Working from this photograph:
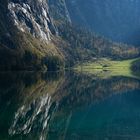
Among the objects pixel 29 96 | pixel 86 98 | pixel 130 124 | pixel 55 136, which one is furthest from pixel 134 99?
pixel 55 136

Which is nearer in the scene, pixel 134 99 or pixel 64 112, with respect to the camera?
pixel 64 112

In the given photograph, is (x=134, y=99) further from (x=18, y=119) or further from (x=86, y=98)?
(x=18, y=119)

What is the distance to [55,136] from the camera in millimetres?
51906

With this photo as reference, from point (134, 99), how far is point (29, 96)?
97.6 ft

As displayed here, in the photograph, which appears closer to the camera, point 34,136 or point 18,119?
point 34,136

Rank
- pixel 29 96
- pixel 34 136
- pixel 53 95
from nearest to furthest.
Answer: pixel 34 136 < pixel 29 96 < pixel 53 95

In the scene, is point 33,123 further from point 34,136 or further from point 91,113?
point 91,113

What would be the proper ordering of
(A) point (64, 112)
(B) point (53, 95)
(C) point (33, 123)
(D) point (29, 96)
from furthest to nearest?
1. (B) point (53, 95)
2. (D) point (29, 96)
3. (A) point (64, 112)
4. (C) point (33, 123)

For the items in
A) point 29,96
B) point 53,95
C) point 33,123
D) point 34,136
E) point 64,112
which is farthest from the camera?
point 53,95

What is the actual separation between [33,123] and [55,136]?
10.9 m

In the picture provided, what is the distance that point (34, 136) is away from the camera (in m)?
51.8

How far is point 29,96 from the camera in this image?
98.4 meters

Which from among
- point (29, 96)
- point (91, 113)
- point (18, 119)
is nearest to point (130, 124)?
point (91, 113)

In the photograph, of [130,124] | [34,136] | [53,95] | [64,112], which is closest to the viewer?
[34,136]
